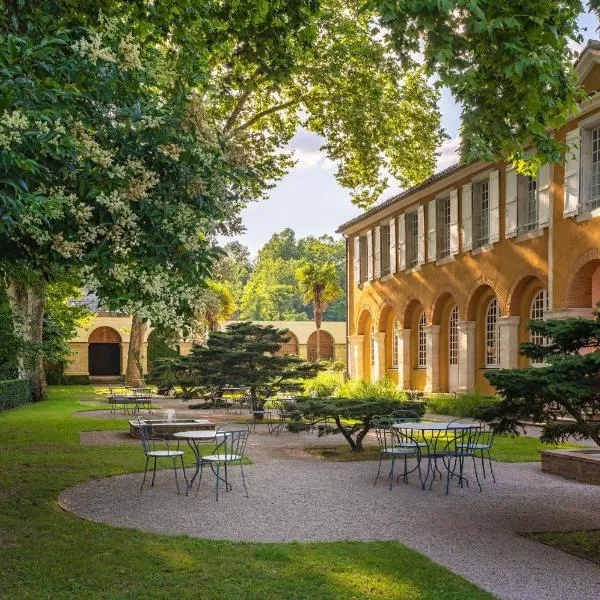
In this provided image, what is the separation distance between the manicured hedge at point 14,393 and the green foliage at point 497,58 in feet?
65.4

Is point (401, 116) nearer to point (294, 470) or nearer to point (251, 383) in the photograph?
point (251, 383)

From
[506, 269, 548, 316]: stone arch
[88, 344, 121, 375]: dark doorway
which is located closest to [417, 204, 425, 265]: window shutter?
[506, 269, 548, 316]: stone arch

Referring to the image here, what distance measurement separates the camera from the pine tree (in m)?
20.2

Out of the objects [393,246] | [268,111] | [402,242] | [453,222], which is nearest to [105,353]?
[393,246]

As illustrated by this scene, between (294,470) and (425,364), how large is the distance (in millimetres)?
17618

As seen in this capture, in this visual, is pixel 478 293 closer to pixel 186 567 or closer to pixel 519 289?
pixel 519 289

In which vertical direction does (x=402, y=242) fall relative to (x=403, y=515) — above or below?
above

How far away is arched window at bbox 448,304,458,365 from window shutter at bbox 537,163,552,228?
709 cm

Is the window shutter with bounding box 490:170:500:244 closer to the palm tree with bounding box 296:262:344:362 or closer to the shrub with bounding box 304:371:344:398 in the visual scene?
the shrub with bounding box 304:371:344:398

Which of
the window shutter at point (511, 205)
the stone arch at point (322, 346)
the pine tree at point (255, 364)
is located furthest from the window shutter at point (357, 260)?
the stone arch at point (322, 346)

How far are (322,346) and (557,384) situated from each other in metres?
42.9

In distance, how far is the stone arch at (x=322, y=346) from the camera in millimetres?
48778

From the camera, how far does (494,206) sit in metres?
22.0

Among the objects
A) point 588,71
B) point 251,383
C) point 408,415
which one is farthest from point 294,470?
point 588,71
